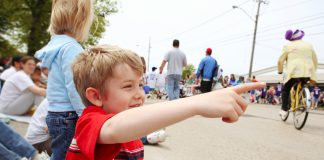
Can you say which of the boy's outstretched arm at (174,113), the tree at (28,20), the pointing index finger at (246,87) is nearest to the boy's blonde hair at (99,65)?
the boy's outstretched arm at (174,113)

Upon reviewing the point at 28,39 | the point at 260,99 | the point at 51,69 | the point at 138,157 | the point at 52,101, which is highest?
the point at 28,39

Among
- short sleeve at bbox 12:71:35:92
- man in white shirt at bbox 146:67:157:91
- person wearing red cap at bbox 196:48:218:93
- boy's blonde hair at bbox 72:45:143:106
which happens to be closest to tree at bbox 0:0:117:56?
man in white shirt at bbox 146:67:157:91

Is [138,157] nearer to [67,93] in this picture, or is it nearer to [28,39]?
[67,93]

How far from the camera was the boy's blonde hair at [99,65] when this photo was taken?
1415mm

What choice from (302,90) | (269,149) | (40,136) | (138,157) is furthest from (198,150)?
(302,90)

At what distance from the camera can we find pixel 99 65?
1418 mm

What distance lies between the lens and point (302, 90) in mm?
6113

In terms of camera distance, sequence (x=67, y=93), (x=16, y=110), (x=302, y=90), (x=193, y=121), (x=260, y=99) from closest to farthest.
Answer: (x=67, y=93) < (x=16, y=110) < (x=302, y=90) < (x=193, y=121) < (x=260, y=99)

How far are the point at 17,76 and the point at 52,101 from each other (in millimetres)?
2936

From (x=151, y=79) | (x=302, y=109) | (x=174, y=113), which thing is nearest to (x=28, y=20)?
(x=151, y=79)

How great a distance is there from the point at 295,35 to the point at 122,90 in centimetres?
593

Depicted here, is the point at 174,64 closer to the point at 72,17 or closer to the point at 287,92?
the point at 287,92

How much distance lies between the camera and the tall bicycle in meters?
5.72

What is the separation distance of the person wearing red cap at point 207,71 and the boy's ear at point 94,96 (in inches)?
288
